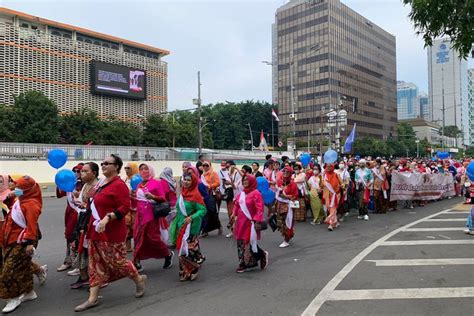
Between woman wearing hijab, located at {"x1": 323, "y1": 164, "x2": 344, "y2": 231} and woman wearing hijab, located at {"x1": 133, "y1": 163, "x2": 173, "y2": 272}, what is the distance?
203 inches

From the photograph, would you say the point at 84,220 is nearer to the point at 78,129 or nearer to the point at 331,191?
the point at 331,191

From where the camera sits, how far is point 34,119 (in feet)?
130

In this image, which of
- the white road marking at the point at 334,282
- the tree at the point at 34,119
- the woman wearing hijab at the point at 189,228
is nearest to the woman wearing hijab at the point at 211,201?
the woman wearing hijab at the point at 189,228

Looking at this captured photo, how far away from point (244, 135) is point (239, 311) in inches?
3116

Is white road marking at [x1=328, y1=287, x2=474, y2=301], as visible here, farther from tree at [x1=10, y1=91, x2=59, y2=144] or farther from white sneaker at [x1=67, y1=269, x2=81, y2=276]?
tree at [x1=10, y1=91, x2=59, y2=144]

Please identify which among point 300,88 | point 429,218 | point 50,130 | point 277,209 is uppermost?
point 300,88

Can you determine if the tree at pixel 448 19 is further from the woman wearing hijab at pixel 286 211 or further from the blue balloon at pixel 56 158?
the blue balloon at pixel 56 158

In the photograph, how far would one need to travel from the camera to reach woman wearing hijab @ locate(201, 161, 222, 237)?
30.0ft

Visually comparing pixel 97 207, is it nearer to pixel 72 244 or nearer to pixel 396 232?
pixel 72 244

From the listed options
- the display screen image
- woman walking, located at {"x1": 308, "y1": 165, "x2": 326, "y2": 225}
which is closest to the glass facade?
the display screen image

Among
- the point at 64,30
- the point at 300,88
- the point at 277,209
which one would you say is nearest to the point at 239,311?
the point at 277,209

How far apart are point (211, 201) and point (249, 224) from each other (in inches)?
110

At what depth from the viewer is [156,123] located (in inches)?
1933

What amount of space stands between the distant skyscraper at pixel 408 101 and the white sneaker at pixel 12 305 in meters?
165
